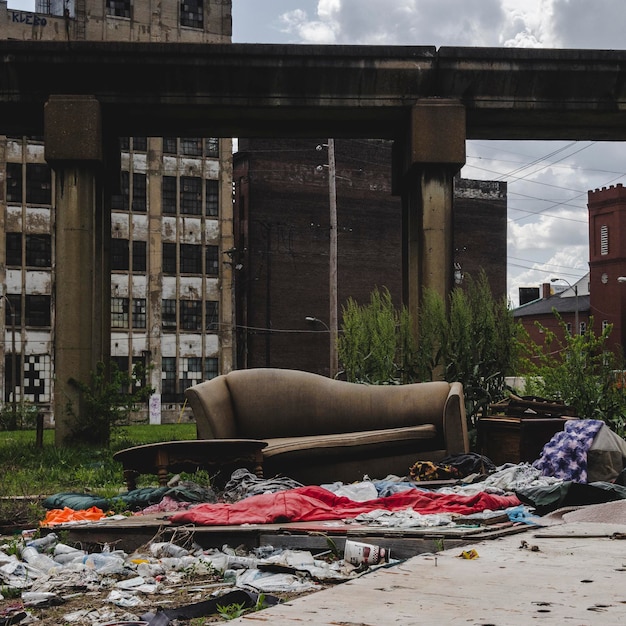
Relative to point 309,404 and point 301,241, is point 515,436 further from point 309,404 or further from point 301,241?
point 301,241

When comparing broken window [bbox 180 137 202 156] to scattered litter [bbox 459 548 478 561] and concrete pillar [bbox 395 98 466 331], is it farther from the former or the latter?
scattered litter [bbox 459 548 478 561]

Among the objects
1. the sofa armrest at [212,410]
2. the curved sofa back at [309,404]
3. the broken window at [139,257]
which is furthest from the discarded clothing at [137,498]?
the broken window at [139,257]

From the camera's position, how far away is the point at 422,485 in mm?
8961

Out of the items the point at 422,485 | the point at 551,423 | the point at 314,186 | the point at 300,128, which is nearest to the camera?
the point at 422,485

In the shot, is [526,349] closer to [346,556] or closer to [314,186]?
[346,556]

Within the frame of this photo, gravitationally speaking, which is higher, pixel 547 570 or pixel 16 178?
pixel 16 178

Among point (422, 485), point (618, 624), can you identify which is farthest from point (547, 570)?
point (422, 485)

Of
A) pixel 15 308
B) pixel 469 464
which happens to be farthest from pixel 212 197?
pixel 469 464

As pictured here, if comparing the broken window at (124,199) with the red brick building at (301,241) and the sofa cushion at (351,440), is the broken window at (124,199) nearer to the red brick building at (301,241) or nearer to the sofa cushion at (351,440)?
the red brick building at (301,241)

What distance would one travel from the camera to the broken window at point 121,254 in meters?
49.1

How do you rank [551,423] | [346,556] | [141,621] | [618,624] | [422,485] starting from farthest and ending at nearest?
[551,423]
[422,485]
[346,556]
[141,621]
[618,624]

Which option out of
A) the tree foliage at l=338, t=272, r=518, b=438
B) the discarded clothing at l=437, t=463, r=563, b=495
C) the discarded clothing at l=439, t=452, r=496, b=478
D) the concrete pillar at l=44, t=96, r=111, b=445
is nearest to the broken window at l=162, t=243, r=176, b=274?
the concrete pillar at l=44, t=96, r=111, b=445

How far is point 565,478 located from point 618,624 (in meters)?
5.90

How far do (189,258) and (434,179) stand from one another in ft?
116
